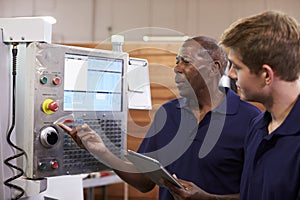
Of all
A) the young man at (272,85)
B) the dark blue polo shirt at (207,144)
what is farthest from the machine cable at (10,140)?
the young man at (272,85)

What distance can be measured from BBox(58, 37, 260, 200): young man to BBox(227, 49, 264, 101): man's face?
30 cm

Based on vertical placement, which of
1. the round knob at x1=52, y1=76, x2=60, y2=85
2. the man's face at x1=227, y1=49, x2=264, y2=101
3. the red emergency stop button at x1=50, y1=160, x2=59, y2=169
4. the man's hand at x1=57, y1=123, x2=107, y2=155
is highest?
the man's face at x1=227, y1=49, x2=264, y2=101

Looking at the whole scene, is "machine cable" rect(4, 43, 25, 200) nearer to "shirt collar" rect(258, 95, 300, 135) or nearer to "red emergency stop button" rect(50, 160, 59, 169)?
"red emergency stop button" rect(50, 160, 59, 169)

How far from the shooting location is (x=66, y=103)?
1.43 meters

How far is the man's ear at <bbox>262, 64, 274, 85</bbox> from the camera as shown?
1.21 metres

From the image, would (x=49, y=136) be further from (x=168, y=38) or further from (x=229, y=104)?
(x=168, y=38)

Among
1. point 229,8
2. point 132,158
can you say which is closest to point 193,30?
point 229,8

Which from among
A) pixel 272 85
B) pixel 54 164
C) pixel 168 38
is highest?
pixel 168 38

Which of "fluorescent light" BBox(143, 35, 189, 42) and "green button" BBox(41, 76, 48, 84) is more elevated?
"fluorescent light" BBox(143, 35, 189, 42)

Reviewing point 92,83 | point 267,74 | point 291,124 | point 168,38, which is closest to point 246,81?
point 267,74

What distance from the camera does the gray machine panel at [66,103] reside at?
1340 millimetres

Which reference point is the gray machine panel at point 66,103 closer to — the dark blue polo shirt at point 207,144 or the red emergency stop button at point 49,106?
the red emergency stop button at point 49,106

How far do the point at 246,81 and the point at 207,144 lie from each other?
38cm

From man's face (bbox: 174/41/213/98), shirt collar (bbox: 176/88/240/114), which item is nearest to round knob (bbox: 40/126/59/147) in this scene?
man's face (bbox: 174/41/213/98)
